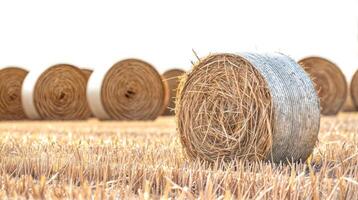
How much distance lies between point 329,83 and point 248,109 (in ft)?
35.1

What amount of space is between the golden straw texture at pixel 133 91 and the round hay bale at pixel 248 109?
23.1 feet

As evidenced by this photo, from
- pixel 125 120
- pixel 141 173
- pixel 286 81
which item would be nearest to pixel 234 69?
pixel 286 81

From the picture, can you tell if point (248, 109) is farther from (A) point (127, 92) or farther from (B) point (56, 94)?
(B) point (56, 94)

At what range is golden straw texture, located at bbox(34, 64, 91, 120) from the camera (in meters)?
14.1

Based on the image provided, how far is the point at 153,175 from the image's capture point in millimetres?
4215

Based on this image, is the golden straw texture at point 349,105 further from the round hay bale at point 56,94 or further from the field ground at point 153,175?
the field ground at point 153,175

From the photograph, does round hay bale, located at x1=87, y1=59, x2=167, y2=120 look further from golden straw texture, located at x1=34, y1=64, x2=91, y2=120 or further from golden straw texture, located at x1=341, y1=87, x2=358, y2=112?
golden straw texture, located at x1=341, y1=87, x2=358, y2=112

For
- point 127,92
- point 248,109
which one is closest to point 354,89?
point 127,92

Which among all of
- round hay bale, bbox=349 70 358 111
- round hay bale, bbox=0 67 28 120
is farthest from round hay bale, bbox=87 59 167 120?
round hay bale, bbox=349 70 358 111

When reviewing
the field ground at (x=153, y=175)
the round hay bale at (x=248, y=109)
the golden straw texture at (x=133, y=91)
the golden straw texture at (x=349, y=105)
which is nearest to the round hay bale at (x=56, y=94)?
the golden straw texture at (x=133, y=91)

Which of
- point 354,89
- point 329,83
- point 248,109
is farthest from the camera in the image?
point 354,89

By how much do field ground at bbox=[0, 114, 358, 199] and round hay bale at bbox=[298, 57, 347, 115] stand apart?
9.14 m

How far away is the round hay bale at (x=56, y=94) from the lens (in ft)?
46.2

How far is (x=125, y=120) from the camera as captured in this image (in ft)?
42.9
